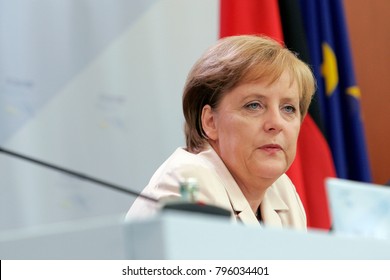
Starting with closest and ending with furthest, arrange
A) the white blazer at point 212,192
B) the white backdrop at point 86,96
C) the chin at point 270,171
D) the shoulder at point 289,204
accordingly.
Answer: the white blazer at point 212,192
the chin at point 270,171
the shoulder at point 289,204
the white backdrop at point 86,96

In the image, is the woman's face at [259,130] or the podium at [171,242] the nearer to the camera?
the podium at [171,242]

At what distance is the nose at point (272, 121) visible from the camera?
2.65m

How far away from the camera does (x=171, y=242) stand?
1.15m

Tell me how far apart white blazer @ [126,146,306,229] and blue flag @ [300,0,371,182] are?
4.94 ft

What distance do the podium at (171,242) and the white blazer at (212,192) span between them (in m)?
1.01

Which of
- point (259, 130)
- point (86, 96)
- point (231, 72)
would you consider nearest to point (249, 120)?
point (259, 130)

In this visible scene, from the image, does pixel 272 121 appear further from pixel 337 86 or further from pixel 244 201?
pixel 337 86

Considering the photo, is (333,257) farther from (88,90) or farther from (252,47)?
(88,90)

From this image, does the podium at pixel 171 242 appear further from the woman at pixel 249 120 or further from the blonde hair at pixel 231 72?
the blonde hair at pixel 231 72

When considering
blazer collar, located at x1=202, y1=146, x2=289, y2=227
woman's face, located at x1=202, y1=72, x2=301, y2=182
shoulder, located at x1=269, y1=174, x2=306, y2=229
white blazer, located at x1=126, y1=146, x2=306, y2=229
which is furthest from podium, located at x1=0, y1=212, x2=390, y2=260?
shoulder, located at x1=269, y1=174, x2=306, y2=229

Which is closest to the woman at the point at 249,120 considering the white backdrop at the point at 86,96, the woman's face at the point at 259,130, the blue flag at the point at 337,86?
the woman's face at the point at 259,130

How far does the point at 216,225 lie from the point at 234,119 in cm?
148

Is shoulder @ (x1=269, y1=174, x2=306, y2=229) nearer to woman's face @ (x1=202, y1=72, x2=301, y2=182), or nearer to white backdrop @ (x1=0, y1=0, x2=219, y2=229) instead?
woman's face @ (x1=202, y1=72, x2=301, y2=182)
